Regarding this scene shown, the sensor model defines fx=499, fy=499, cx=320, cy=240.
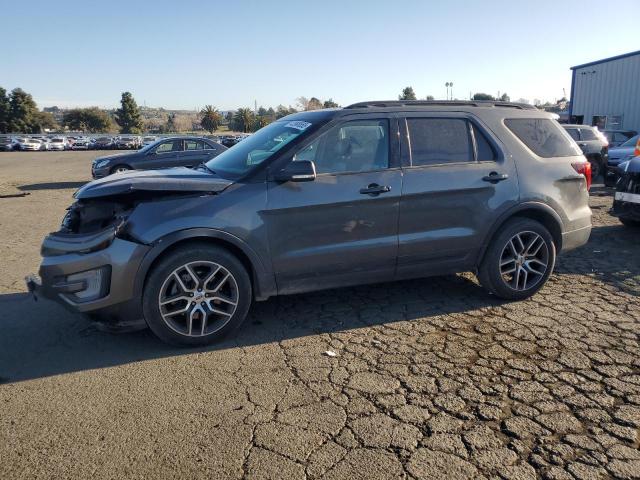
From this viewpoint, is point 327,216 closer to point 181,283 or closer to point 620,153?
point 181,283

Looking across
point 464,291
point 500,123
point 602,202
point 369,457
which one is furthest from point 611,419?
point 602,202

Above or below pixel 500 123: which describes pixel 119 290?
below

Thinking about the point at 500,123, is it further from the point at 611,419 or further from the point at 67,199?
the point at 67,199

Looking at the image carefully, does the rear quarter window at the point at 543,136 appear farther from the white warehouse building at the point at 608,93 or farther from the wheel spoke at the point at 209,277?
the white warehouse building at the point at 608,93

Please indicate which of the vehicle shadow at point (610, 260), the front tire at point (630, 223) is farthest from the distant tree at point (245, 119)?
the vehicle shadow at point (610, 260)

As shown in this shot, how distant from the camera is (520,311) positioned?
4684 millimetres

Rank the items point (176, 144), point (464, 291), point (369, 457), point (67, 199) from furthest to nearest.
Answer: point (176, 144) → point (67, 199) → point (464, 291) → point (369, 457)

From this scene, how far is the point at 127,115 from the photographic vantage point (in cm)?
8362

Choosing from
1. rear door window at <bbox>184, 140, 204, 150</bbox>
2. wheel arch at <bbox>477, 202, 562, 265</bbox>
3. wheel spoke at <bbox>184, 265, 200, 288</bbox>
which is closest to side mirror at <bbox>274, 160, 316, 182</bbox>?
wheel spoke at <bbox>184, 265, 200, 288</bbox>

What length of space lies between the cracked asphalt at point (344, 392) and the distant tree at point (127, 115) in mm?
86034

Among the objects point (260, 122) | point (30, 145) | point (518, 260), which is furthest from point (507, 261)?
point (260, 122)

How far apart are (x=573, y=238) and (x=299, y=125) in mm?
3045

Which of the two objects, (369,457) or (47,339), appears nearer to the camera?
(369,457)

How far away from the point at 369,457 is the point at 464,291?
2961 mm
